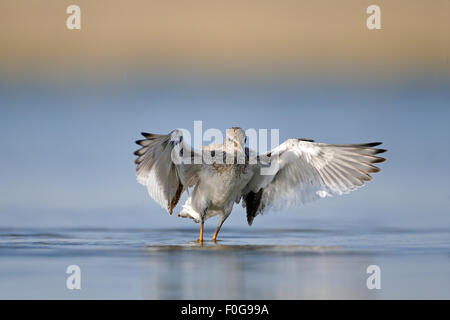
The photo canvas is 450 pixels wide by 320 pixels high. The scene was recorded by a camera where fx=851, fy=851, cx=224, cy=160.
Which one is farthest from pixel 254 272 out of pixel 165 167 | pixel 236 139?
pixel 236 139

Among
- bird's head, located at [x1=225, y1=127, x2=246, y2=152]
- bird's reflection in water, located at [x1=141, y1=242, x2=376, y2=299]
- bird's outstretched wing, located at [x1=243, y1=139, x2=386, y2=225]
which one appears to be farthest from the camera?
bird's outstretched wing, located at [x1=243, y1=139, x2=386, y2=225]

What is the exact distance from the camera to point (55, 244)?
10281 millimetres

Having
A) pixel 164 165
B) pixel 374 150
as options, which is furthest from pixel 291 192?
pixel 164 165

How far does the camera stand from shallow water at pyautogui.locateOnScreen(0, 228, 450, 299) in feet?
24.8

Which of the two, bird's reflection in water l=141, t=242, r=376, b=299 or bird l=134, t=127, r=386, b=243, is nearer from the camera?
bird's reflection in water l=141, t=242, r=376, b=299

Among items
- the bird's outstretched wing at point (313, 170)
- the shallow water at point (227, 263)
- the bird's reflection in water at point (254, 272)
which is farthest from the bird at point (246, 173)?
the bird's reflection in water at point (254, 272)

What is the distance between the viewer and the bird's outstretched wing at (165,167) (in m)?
9.99

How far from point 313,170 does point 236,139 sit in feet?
3.93

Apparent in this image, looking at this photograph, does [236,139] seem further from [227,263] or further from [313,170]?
[227,263]

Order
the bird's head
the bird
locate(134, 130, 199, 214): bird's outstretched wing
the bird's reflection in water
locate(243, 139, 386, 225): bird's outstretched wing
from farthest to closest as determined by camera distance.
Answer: locate(243, 139, 386, 225): bird's outstretched wing → the bird's head → the bird → locate(134, 130, 199, 214): bird's outstretched wing → the bird's reflection in water

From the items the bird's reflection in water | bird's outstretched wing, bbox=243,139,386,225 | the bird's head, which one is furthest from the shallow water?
the bird's head

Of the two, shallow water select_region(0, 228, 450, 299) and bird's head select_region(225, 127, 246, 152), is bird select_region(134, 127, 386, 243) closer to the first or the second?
bird's head select_region(225, 127, 246, 152)

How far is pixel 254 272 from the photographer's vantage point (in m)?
8.36

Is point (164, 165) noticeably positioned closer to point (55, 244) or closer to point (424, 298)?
point (55, 244)
